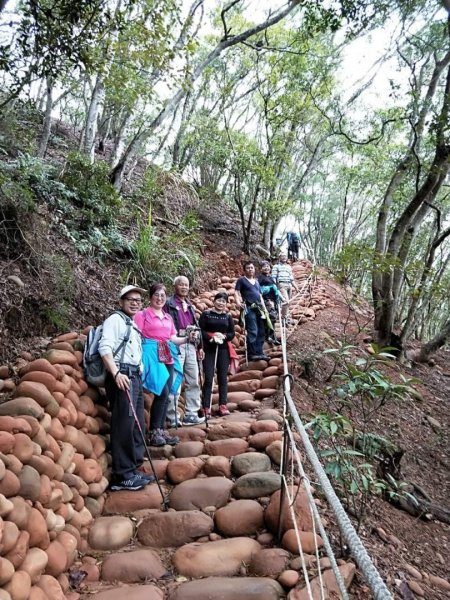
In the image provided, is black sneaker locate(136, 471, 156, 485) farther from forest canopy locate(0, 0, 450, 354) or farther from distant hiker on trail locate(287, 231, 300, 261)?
distant hiker on trail locate(287, 231, 300, 261)

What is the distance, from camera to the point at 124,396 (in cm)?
345

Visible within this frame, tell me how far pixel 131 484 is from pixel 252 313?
10.8 ft

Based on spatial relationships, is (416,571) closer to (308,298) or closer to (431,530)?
(431,530)

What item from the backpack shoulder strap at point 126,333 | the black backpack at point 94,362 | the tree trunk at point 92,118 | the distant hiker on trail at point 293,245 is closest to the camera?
the backpack shoulder strap at point 126,333

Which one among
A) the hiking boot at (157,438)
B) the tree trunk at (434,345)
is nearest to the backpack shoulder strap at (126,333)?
the hiking boot at (157,438)

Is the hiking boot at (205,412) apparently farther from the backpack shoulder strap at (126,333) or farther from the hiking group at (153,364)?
the backpack shoulder strap at (126,333)

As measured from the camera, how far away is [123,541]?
2.90 m

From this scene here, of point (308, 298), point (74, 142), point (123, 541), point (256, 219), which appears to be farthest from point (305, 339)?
point (256, 219)

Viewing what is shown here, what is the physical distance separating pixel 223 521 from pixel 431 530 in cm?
204

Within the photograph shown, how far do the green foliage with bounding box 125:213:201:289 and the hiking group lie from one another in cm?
192

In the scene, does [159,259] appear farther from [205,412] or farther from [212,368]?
[205,412]

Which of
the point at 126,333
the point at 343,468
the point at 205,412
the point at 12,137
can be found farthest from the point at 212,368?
the point at 12,137

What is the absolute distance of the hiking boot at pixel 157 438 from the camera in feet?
12.7

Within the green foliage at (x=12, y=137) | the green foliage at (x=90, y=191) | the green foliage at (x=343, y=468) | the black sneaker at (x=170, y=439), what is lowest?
the black sneaker at (x=170, y=439)
